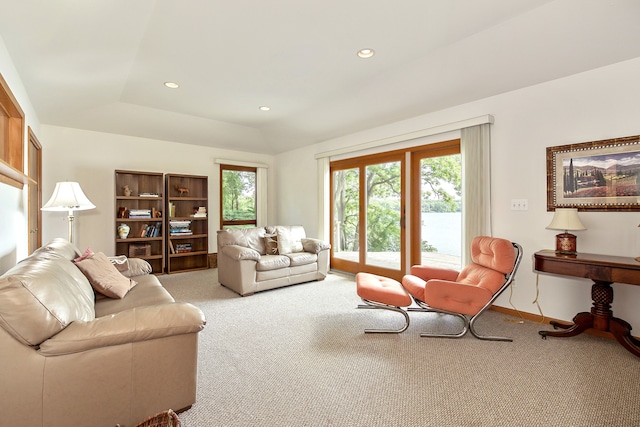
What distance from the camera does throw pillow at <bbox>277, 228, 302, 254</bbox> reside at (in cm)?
458

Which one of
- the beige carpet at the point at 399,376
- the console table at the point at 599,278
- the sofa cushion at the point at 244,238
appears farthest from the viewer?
the sofa cushion at the point at 244,238

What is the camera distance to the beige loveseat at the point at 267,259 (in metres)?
3.94

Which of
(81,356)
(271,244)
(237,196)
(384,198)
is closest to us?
(81,356)

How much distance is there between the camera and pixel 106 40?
7.97ft

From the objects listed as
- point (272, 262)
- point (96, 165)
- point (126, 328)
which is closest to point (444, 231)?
point (272, 262)

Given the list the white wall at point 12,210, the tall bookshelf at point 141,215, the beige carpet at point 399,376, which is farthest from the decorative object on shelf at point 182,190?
the beige carpet at point 399,376

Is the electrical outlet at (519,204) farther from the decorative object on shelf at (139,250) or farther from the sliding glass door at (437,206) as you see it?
the decorative object on shelf at (139,250)

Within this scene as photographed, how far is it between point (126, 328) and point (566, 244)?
3451 mm

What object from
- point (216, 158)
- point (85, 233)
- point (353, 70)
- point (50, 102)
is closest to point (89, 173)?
point (85, 233)

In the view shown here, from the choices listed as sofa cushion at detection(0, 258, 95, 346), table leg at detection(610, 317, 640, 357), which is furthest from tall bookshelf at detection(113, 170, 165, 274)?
table leg at detection(610, 317, 640, 357)

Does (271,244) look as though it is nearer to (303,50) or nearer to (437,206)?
(437,206)

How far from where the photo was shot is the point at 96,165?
480 centimetres

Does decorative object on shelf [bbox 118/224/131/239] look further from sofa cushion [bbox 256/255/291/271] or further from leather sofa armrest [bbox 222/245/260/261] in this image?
sofa cushion [bbox 256/255/291/271]

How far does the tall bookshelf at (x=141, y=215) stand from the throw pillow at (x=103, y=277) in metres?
2.64
